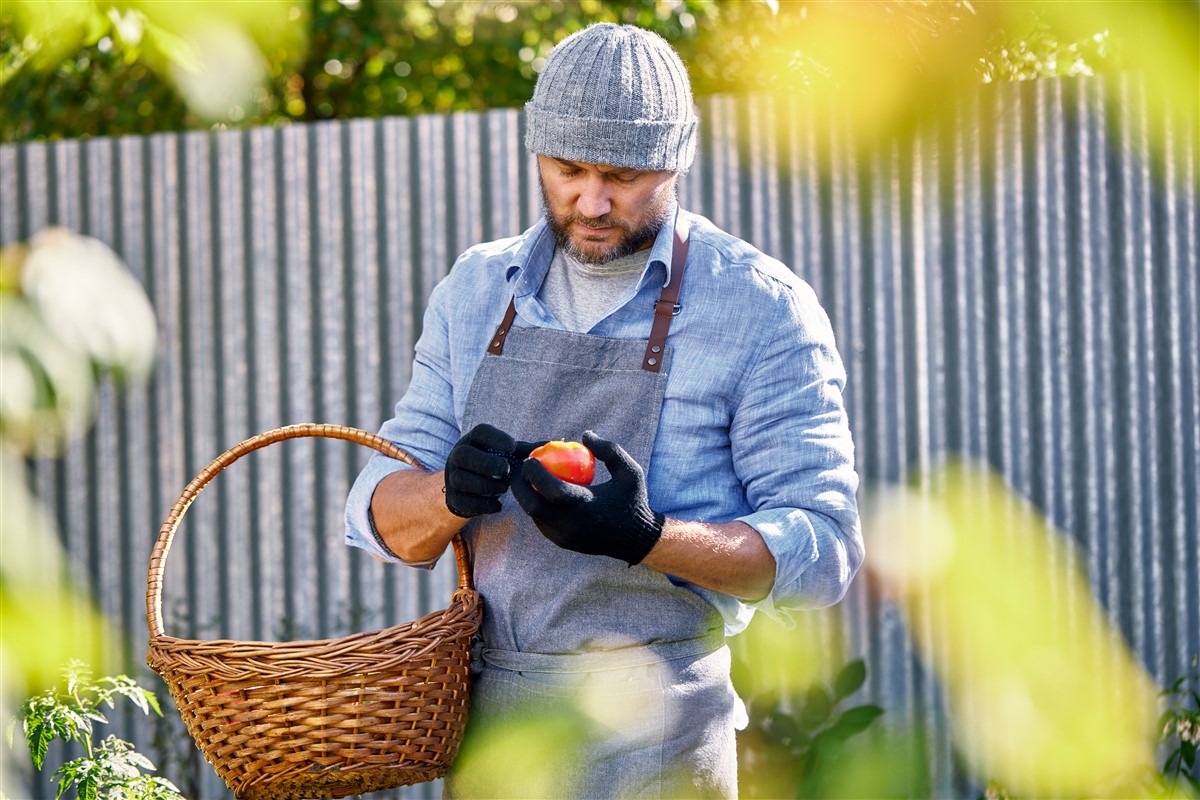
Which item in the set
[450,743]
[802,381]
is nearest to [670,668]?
[450,743]

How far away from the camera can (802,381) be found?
173 cm

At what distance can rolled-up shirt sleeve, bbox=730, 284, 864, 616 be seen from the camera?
1.67 meters

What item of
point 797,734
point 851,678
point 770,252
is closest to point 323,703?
point 797,734

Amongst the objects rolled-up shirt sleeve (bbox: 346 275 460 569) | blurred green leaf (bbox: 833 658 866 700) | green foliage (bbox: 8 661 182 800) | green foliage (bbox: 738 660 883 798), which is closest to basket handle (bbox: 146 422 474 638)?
rolled-up shirt sleeve (bbox: 346 275 460 569)

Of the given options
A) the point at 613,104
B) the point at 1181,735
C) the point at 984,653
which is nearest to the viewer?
the point at 613,104

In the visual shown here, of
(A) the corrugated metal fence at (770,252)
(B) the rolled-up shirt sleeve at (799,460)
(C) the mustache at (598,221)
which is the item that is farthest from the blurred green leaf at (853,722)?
(C) the mustache at (598,221)

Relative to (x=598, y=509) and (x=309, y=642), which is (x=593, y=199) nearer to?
(x=598, y=509)

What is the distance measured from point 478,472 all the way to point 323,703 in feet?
1.11

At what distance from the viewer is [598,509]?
148 centimetres

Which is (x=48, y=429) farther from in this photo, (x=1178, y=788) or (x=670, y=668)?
(x=1178, y=788)

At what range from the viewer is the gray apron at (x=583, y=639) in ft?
5.75

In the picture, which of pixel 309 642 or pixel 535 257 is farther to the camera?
pixel 535 257

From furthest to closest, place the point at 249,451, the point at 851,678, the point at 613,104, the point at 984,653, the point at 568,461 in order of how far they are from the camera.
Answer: the point at 851,678
the point at 984,653
the point at 249,451
the point at 613,104
the point at 568,461

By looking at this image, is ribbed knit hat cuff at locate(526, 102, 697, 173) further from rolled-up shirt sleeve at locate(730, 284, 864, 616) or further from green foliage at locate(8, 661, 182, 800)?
green foliage at locate(8, 661, 182, 800)
